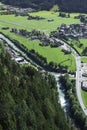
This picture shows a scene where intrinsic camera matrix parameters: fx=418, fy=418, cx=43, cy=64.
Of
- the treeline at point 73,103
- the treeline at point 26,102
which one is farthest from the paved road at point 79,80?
the treeline at point 26,102

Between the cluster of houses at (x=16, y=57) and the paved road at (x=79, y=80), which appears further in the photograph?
the cluster of houses at (x=16, y=57)

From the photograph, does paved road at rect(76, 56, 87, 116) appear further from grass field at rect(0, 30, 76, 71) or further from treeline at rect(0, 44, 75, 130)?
treeline at rect(0, 44, 75, 130)

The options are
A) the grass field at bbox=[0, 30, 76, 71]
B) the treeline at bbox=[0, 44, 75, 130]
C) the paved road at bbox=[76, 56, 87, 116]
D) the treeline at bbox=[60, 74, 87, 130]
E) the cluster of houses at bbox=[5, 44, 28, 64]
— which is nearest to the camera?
the treeline at bbox=[0, 44, 75, 130]

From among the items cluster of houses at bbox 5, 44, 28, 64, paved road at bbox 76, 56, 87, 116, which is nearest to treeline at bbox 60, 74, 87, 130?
paved road at bbox 76, 56, 87, 116

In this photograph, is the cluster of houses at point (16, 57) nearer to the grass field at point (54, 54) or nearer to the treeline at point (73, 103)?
the grass field at point (54, 54)

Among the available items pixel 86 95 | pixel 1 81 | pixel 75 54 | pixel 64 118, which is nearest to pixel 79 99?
pixel 86 95

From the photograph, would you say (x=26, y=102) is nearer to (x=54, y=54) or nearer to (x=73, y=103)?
(x=73, y=103)

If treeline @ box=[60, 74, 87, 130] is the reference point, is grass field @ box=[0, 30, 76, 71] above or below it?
below
